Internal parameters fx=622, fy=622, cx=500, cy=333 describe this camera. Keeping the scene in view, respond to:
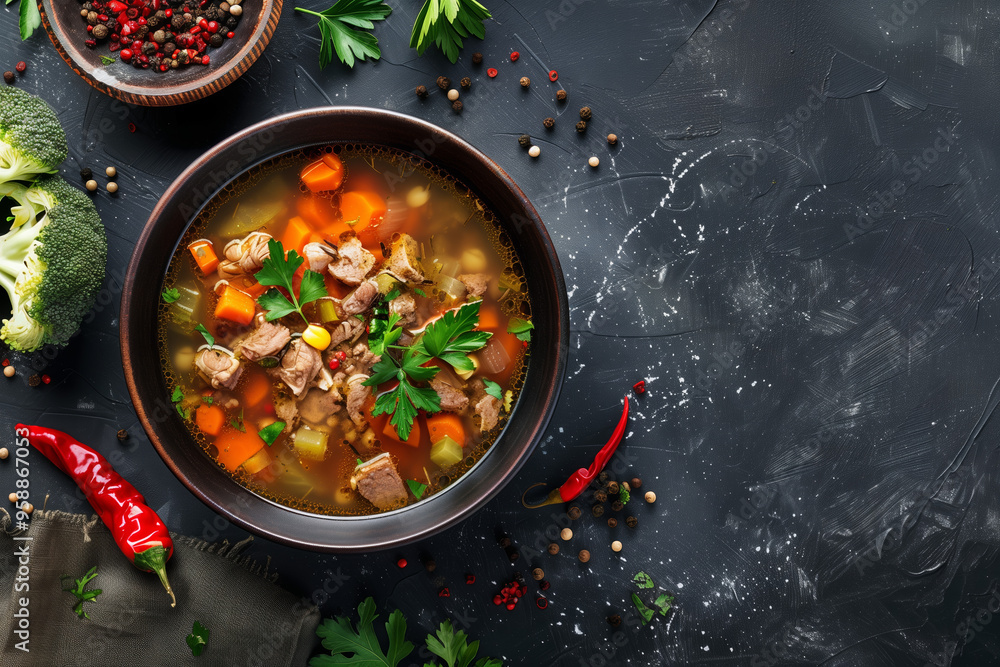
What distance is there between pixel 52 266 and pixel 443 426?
1.58m

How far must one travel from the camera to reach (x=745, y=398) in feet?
9.02

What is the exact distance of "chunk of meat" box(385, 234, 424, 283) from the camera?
2.35m

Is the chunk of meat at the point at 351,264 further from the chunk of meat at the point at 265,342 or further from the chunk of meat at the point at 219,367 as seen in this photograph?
the chunk of meat at the point at 219,367

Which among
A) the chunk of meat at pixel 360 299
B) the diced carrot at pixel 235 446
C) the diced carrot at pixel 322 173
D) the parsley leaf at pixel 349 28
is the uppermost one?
the parsley leaf at pixel 349 28

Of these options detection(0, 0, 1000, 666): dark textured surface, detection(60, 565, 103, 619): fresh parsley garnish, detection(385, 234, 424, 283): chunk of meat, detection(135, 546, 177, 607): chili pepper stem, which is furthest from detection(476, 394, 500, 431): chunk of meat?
detection(60, 565, 103, 619): fresh parsley garnish

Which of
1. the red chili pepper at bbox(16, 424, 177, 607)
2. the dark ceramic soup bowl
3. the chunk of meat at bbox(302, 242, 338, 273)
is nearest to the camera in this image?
the dark ceramic soup bowl

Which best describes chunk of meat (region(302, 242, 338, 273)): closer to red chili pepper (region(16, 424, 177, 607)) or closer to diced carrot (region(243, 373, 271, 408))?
diced carrot (region(243, 373, 271, 408))

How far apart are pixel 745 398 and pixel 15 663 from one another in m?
3.23

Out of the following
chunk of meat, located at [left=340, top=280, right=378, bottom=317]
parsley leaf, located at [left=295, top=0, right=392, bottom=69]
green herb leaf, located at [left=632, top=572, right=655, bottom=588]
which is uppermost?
parsley leaf, located at [left=295, top=0, right=392, bottom=69]

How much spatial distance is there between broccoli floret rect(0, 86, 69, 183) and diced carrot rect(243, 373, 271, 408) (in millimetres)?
1170

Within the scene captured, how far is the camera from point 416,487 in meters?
2.42

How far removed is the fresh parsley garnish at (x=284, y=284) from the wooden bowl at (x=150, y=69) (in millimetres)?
766

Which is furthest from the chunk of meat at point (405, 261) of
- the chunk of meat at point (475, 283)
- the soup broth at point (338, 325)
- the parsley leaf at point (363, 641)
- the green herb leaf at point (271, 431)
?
the parsley leaf at point (363, 641)

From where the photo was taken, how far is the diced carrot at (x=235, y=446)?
2418 millimetres
